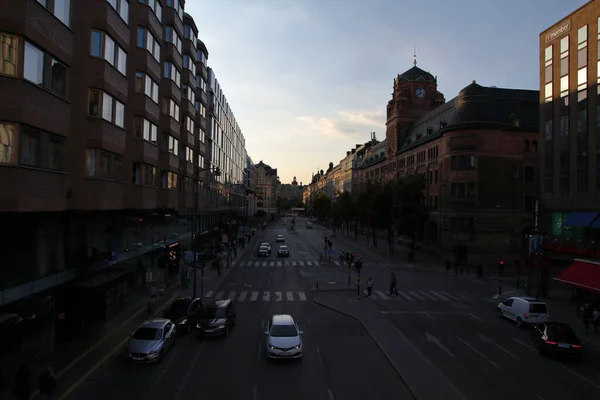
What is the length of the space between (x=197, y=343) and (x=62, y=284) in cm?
701

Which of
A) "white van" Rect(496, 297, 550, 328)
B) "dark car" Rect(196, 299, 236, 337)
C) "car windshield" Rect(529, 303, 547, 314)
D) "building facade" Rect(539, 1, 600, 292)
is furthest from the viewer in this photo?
"building facade" Rect(539, 1, 600, 292)

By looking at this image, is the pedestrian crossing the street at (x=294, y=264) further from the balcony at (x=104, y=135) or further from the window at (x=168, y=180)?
the balcony at (x=104, y=135)

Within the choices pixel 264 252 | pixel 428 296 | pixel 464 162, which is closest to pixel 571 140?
pixel 428 296

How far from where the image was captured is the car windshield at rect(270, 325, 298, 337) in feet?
67.4

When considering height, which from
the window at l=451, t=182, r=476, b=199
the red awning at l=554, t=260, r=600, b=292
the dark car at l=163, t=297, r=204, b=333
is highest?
the window at l=451, t=182, r=476, b=199

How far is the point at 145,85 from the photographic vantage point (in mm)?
29891

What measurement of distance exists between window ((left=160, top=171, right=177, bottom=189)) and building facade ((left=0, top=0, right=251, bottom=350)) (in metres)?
0.16

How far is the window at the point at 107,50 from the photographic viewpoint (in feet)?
72.1

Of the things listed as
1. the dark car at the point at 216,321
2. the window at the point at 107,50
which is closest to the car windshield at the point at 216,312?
the dark car at the point at 216,321

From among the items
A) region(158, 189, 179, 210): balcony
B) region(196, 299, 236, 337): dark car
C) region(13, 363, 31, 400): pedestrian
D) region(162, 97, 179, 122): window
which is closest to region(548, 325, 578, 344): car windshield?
region(196, 299, 236, 337): dark car

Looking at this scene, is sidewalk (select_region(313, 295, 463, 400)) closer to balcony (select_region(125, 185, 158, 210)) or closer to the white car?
the white car

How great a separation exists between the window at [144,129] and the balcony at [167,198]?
230 inches

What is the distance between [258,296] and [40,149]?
22716mm

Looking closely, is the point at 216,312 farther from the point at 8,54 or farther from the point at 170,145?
the point at 170,145
